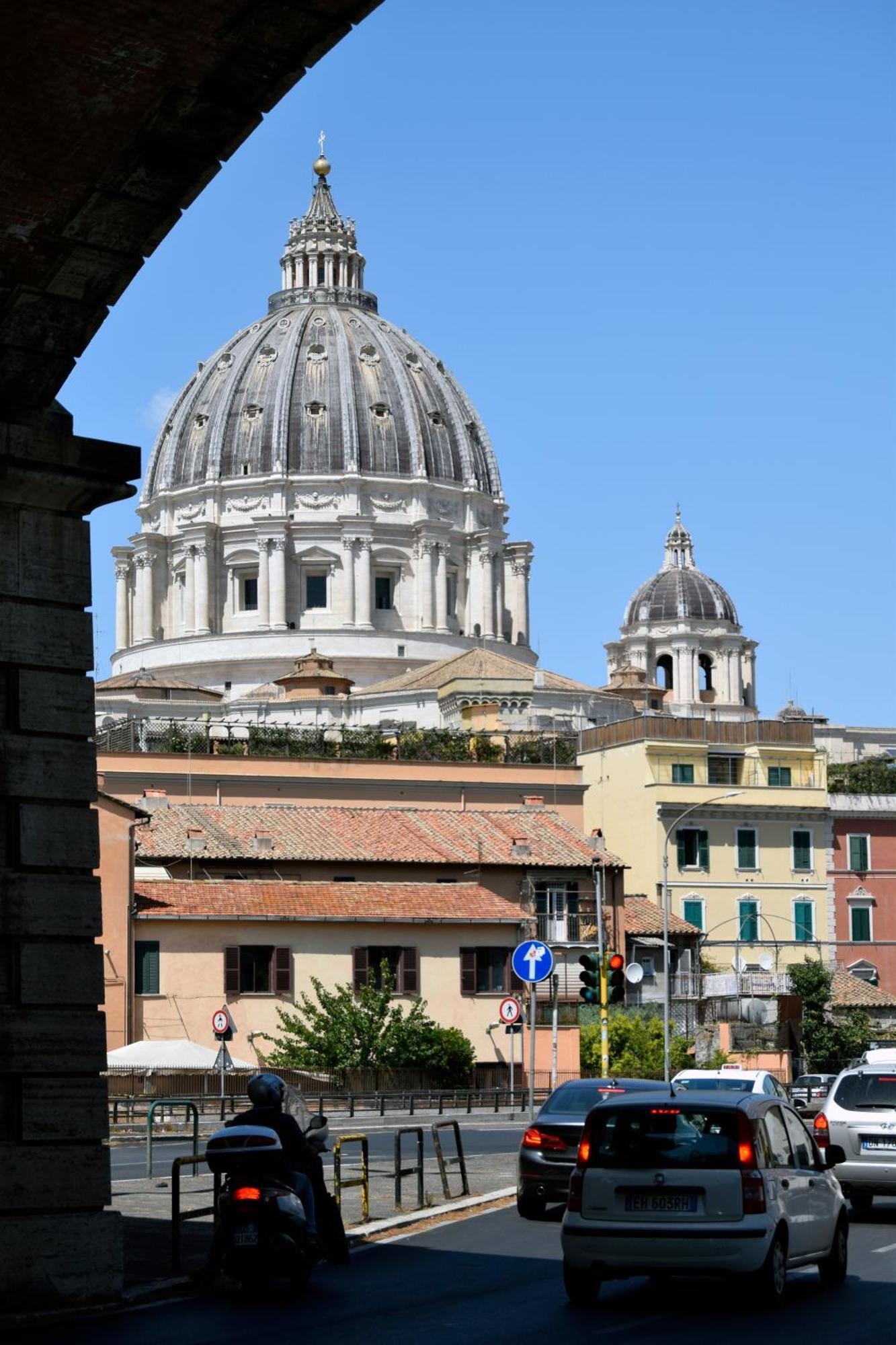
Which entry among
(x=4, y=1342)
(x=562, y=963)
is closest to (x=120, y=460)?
(x=4, y=1342)

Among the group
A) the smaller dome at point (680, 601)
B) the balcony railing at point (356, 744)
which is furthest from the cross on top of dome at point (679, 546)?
the balcony railing at point (356, 744)

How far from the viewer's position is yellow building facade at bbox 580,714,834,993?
75312 mm

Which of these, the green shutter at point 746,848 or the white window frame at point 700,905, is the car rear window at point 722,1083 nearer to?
the white window frame at point 700,905

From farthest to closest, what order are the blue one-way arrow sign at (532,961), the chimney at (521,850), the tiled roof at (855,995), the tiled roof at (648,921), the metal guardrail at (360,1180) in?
1. the tiled roof at (855,995)
2. the tiled roof at (648,921)
3. the chimney at (521,850)
4. the blue one-way arrow sign at (532,961)
5. the metal guardrail at (360,1180)

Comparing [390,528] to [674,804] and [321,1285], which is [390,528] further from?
[321,1285]

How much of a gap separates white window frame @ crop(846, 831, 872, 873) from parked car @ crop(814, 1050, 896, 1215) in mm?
59353

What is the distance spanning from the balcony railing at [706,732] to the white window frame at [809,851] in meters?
2.94

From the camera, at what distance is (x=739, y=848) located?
77062 millimetres

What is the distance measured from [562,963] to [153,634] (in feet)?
271

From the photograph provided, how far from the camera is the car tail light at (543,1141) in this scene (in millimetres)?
Result: 20891

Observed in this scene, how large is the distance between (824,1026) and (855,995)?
4738mm

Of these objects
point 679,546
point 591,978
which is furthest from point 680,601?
point 591,978

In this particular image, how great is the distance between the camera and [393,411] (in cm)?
14000

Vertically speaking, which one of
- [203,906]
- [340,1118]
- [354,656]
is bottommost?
[340,1118]
